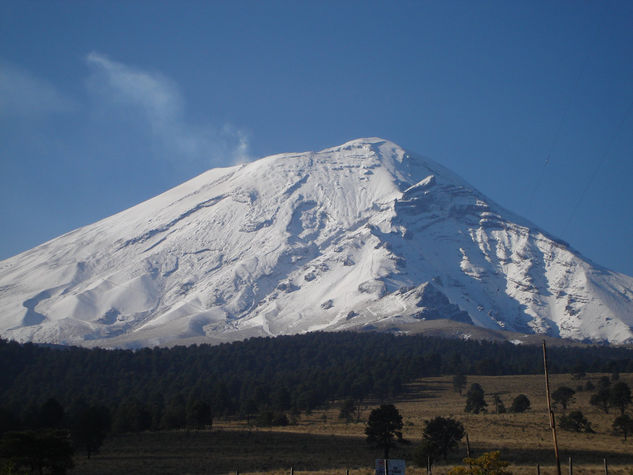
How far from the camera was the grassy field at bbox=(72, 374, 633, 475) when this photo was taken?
57875mm

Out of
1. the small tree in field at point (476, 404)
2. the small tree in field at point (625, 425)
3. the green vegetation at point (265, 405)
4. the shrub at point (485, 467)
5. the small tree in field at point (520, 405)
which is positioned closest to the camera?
the shrub at point (485, 467)

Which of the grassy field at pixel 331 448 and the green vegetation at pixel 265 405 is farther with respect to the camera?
the green vegetation at pixel 265 405

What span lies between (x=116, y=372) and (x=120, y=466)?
119973mm

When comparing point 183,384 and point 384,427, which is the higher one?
point 183,384

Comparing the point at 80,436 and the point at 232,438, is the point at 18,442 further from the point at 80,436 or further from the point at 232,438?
the point at 232,438

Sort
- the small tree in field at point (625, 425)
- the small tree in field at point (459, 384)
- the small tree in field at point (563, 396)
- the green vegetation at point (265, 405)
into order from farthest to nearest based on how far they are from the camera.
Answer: the small tree in field at point (459, 384) < the small tree in field at point (563, 396) < the small tree in field at point (625, 425) < the green vegetation at point (265, 405)

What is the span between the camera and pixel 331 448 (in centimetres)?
7200

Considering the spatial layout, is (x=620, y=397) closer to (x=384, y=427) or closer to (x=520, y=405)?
(x=520, y=405)

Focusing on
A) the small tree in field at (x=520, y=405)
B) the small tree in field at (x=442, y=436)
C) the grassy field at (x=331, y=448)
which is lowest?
the grassy field at (x=331, y=448)

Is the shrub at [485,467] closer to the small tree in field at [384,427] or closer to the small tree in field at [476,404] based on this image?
the small tree in field at [384,427]

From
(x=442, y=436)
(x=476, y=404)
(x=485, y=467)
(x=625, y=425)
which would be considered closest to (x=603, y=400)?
(x=476, y=404)

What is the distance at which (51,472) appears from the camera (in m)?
49.9

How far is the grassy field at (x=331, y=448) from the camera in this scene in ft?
190

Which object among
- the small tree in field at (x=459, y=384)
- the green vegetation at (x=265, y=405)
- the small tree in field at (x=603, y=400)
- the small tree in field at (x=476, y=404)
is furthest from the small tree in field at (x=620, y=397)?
the small tree in field at (x=459, y=384)
